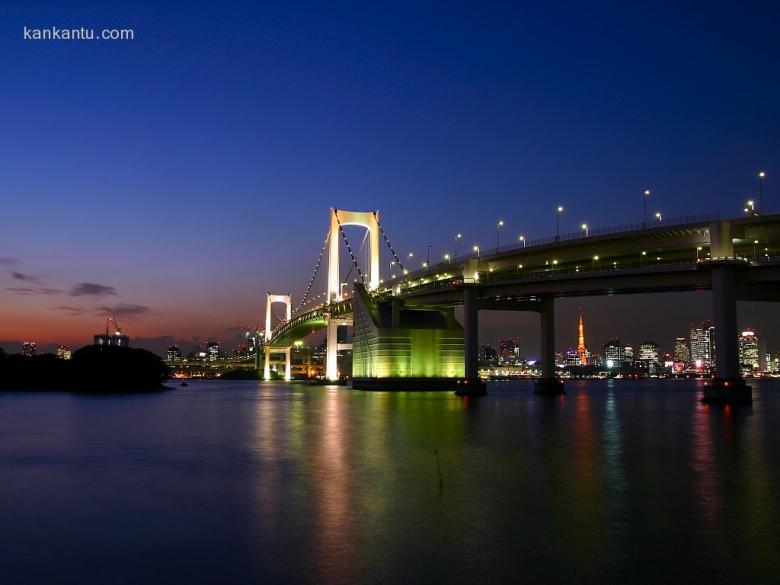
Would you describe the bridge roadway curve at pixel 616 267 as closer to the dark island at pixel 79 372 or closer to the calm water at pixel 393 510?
the calm water at pixel 393 510

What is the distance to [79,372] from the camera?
95062 mm

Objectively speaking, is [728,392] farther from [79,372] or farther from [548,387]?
[79,372]

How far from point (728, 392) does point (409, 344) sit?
1372 inches

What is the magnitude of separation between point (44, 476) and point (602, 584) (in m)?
14.5

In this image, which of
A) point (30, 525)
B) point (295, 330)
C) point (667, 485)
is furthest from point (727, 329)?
point (295, 330)

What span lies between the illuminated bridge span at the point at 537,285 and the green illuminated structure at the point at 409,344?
104 millimetres

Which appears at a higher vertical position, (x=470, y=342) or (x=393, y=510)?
(x=470, y=342)

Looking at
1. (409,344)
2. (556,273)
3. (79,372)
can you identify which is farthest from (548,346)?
(79,372)

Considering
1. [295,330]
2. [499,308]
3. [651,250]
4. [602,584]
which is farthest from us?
[295,330]

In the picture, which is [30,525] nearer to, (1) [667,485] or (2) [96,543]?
(2) [96,543]

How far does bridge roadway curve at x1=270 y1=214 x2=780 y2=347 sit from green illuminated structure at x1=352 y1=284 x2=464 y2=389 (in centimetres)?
382

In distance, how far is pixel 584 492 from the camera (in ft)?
48.8

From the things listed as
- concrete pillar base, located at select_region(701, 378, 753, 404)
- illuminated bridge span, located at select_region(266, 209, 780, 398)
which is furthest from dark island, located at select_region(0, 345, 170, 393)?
concrete pillar base, located at select_region(701, 378, 753, 404)

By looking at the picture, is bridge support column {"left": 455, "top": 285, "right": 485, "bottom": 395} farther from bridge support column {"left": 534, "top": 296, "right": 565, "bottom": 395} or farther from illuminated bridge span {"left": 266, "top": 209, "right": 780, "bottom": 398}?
bridge support column {"left": 534, "top": 296, "right": 565, "bottom": 395}
